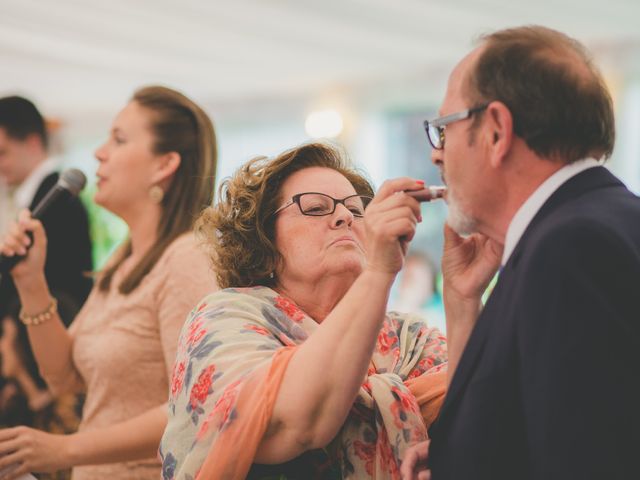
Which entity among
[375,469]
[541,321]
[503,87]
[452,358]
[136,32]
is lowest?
[375,469]

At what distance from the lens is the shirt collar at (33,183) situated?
324 cm

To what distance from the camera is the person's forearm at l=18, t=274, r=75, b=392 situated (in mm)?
2105

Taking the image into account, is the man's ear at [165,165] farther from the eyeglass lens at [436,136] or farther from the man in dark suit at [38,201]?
the eyeglass lens at [436,136]

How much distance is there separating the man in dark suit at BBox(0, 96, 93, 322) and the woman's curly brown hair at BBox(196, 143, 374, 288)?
76cm

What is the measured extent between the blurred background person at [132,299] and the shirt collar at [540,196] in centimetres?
94

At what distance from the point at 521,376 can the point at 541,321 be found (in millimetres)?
81

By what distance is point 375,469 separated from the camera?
1.31 metres

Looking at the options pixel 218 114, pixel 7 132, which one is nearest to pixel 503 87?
pixel 7 132

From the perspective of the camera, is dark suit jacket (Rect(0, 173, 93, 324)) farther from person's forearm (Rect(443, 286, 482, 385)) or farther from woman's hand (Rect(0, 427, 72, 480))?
person's forearm (Rect(443, 286, 482, 385))

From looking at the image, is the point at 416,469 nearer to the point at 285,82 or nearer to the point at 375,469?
the point at 375,469

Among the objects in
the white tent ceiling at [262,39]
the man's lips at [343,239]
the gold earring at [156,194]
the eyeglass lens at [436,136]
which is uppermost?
the white tent ceiling at [262,39]

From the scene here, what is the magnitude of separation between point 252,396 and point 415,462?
310 mm

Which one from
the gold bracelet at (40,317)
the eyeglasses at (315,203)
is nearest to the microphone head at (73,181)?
the gold bracelet at (40,317)

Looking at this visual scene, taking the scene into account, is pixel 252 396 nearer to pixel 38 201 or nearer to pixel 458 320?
pixel 458 320
